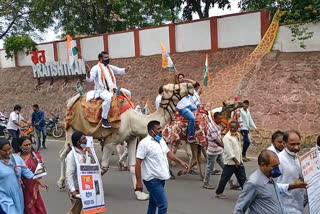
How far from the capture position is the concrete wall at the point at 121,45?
66.3ft

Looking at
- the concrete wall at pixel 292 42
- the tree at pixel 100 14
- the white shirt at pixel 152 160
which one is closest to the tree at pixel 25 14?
the tree at pixel 100 14

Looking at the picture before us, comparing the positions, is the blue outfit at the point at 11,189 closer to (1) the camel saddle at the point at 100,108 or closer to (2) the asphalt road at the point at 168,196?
(2) the asphalt road at the point at 168,196

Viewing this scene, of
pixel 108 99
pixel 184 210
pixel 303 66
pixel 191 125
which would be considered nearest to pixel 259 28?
pixel 303 66

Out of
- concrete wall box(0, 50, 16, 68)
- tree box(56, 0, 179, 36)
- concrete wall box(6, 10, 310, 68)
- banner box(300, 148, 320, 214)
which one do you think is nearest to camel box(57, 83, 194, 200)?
banner box(300, 148, 320, 214)

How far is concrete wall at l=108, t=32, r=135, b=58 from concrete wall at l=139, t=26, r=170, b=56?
0.62 m

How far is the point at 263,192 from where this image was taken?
3971 mm

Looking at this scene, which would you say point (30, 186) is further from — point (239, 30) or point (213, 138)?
point (239, 30)

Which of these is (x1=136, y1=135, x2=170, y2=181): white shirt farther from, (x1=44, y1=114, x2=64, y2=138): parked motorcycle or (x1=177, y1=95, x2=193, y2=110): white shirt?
(x1=44, y1=114, x2=64, y2=138): parked motorcycle

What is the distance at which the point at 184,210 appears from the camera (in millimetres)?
7422

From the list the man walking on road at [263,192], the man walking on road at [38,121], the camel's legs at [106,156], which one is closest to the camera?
the man walking on road at [263,192]

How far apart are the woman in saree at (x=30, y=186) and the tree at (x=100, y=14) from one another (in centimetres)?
1670

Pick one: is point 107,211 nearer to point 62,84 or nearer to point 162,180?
point 162,180

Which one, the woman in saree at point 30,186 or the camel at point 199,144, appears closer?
the woman in saree at point 30,186

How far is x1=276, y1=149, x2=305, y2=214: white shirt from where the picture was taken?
467 cm
